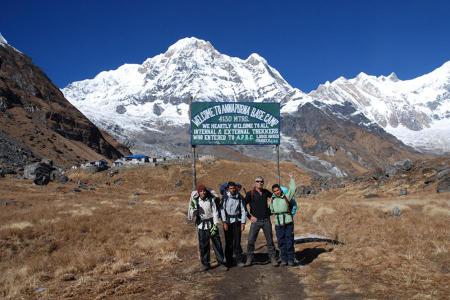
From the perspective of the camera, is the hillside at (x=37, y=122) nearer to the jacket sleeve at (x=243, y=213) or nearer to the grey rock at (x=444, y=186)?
the grey rock at (x=444, y=186)

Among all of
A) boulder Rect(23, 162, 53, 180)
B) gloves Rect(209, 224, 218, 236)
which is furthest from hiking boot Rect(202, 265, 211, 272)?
boulder Rect(23, 162, 53, 180)

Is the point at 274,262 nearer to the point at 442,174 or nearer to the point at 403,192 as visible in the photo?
the point at 403,192

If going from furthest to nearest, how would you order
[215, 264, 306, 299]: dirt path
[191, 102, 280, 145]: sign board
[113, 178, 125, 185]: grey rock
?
1. [113, 178, 125, 185]: grey rock
2. [191, 102, 280, 145]: sign board
3. [215, 264, 306, 299]: dirt path

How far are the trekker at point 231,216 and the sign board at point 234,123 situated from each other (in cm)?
775

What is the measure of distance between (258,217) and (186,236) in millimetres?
8126

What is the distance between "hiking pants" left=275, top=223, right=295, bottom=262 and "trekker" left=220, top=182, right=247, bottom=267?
100 cm

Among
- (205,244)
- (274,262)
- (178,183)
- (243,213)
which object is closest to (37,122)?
(178,183)

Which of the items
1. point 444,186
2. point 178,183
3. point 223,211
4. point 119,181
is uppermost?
point 119,181

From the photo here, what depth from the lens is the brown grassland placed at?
10.5 m

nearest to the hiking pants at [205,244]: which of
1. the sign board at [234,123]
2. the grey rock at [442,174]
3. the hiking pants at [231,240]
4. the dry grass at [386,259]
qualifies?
the hiking pants at [231,240]

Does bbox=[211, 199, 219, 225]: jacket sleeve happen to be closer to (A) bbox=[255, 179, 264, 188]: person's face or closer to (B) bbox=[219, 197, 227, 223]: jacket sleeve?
(B) bbox=[219, 197, 227, 223]: jacket sleeve

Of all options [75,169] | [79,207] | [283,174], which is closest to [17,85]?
[75,169]

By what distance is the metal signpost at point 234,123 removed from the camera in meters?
20.9

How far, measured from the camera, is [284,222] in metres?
12.8
